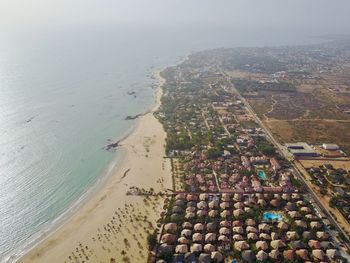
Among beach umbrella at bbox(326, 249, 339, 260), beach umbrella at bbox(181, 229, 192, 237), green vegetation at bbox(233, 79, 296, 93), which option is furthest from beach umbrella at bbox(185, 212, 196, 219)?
green vegetation at bbox(233, 79, 296, 93)

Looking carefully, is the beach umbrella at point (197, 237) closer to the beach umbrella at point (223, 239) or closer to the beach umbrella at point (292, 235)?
the beach umbrella at point (223, 239)

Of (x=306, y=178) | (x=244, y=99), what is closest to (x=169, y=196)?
(x=306, y=178)

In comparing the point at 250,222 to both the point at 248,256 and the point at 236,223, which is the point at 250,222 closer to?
the point at 236,223

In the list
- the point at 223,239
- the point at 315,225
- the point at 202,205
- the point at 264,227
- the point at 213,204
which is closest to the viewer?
the point at 223,239

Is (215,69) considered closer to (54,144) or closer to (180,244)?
(54,144)

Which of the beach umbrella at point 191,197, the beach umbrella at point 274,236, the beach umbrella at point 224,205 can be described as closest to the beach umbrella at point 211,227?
the beach umbrella at point 224,205

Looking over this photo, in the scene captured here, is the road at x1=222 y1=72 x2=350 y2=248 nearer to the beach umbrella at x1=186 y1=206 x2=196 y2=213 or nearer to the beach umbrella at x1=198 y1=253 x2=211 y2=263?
the beach umbrella at x1=198 y1=253 x2=211 y2=263

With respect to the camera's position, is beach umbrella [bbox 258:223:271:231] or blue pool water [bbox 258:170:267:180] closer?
beach umbrella [bbox 258:223:271:231]

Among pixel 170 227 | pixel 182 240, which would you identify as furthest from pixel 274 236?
pixel 170 227

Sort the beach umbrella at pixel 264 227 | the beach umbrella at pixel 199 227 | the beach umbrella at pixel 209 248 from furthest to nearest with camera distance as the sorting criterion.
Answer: the beach umbrella at pixel 199 227 → the beach umbrella at pixel 264 227 → the beach umbrella at pixel 209 248
